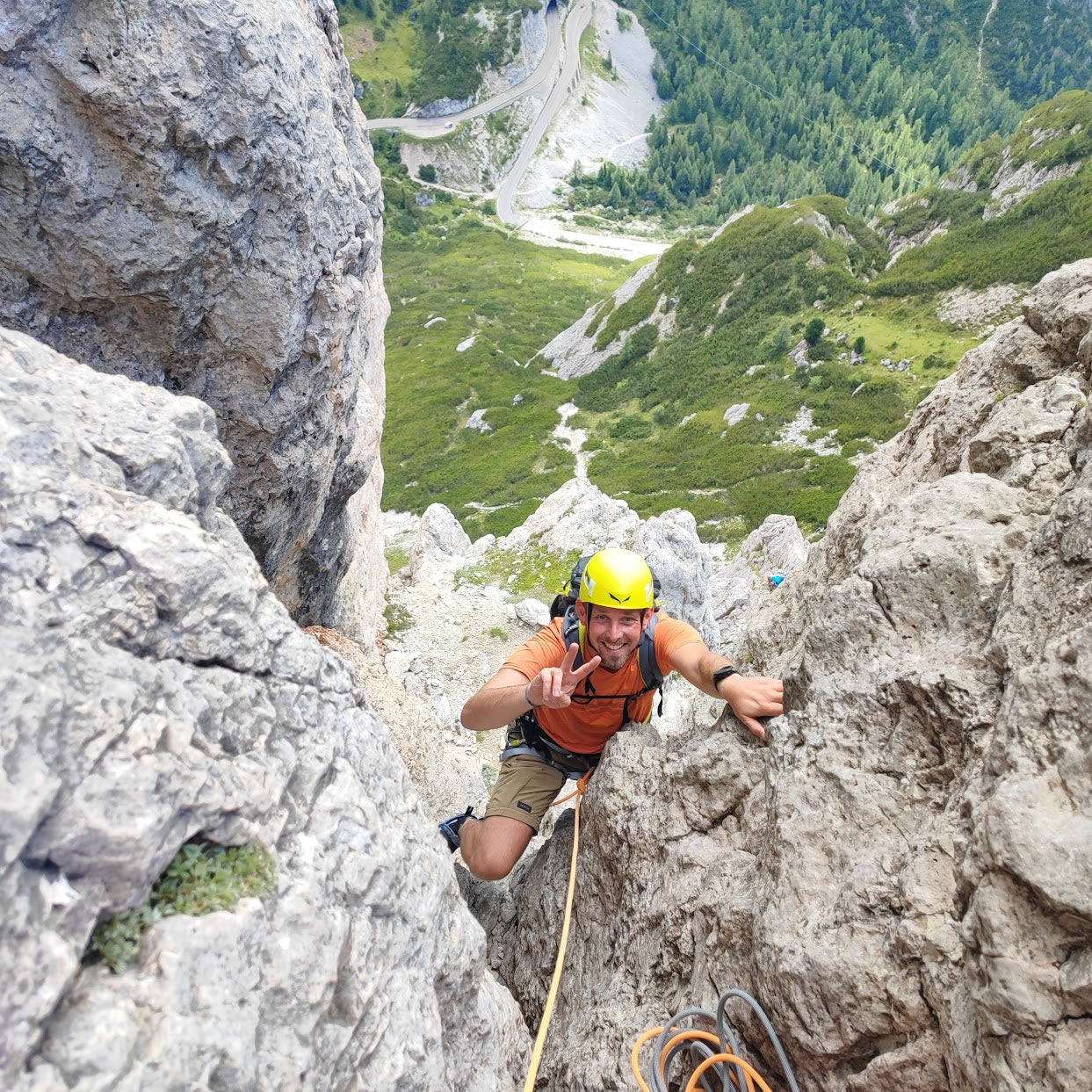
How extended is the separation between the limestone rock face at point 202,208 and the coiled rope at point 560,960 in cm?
590

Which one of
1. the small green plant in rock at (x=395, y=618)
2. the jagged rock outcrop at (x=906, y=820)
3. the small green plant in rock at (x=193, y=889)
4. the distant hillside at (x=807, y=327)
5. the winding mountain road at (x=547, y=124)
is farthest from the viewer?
the winding mountain road at (x=547, y=124)

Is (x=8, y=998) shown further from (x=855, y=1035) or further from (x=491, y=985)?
(x=855, y=1035)

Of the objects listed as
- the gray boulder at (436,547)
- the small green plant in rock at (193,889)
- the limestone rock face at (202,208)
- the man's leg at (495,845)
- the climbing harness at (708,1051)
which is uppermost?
the limestone rock face at (202,208)

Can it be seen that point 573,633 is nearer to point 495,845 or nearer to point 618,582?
point 618,582

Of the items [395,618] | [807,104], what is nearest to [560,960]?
[395,618]

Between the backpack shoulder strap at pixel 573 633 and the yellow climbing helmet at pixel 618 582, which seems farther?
the backpack shoulder strap at pixel 573 633

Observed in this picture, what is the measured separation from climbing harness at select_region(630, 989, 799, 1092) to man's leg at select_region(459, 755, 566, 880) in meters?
2.73

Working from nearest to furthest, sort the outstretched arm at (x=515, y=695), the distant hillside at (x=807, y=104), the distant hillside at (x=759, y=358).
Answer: the outstretched arm at (x=515, y=695) → the distant hillside at (x=759, y=358) → the distant hillside at (x=807, y=104)

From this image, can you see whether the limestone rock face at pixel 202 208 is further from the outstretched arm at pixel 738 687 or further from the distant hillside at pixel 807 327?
the distant hillside at pixel 807 327

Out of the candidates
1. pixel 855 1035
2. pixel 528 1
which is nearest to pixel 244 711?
pixel 855 1035

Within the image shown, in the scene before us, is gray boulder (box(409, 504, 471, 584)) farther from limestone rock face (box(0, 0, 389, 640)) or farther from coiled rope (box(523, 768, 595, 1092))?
coiled rope (box(523, 768, 595, 1092))

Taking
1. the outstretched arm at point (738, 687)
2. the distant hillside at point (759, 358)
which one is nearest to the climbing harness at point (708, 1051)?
the outstretched arm at point (738, 687)

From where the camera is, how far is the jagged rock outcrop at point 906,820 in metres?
4.09

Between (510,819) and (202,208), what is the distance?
24.3ft
